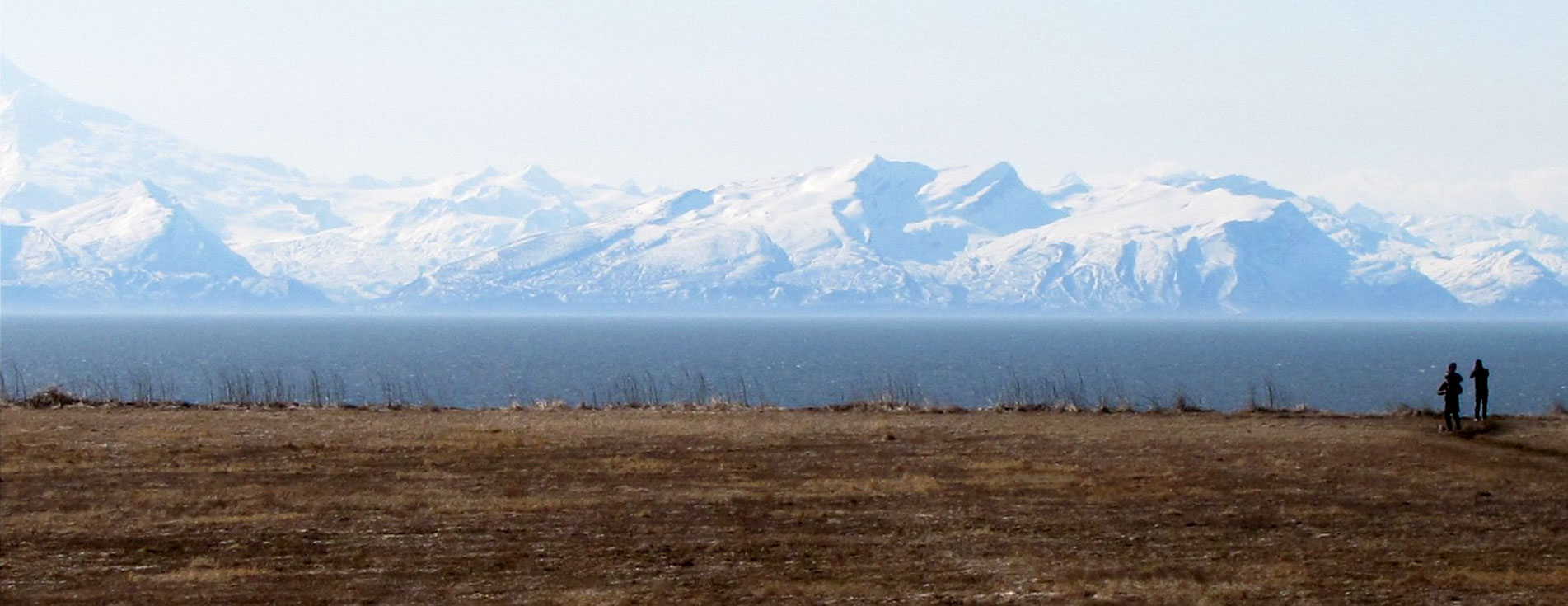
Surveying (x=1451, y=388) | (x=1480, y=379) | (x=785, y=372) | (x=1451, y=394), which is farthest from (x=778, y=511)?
(x=785, y=372)

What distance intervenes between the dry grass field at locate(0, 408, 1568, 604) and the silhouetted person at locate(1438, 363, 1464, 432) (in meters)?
0.49

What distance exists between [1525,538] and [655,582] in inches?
503

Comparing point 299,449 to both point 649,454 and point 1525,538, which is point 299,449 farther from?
point 1525,538

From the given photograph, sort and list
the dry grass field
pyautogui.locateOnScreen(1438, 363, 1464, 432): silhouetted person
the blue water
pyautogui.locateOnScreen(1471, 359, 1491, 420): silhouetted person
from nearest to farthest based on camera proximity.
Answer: the dry grass field < pyautogui.locateOnScreen(1438, 363, 1464, 432): silhouetted person < pyautogui.locateOnScreen(1471, 359, 1491, 420): silhouetted person < the blue water

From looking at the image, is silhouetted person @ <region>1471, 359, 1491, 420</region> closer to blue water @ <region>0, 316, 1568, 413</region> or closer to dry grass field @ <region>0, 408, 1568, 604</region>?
dry grass field @ <region>0, 408, 1568, 604</region>

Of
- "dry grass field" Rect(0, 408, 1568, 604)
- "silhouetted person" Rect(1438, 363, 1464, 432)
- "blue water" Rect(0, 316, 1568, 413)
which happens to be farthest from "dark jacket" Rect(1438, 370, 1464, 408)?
"blue water" Rect(0, 316, 1568, 413)

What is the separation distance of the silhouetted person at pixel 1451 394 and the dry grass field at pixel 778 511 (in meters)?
0.49

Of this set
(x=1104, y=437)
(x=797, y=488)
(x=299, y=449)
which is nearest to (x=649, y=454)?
(x=797, y=488)

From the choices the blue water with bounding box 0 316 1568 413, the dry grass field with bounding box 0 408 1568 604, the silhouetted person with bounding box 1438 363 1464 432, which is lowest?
the blue water with bounding box 0 316 1568 413

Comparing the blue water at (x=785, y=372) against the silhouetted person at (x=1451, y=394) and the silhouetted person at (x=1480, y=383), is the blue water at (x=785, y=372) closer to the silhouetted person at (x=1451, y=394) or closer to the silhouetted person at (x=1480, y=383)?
the silhouetted person at (x=1451, y=394)

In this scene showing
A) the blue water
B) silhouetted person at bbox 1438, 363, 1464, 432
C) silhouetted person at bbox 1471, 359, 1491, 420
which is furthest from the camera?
the blue water

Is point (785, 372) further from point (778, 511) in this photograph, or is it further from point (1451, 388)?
point (778, 511)

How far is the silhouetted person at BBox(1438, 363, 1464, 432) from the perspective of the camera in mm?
34219

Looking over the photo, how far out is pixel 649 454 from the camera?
1296 inches
